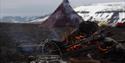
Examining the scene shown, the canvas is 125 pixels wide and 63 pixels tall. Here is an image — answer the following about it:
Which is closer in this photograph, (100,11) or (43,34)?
(43,34)

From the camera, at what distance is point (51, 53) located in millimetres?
13516

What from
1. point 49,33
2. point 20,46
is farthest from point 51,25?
point 20,46

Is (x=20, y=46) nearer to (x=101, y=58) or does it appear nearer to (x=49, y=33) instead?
(x=101, y=58)

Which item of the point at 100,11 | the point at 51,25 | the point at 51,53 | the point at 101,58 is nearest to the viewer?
the point at 101,58

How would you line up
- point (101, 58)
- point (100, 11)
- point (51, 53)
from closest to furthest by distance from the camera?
point (101, 58) → point (51, 53) → point (100, 11)

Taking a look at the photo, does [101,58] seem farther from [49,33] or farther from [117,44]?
[49,33]

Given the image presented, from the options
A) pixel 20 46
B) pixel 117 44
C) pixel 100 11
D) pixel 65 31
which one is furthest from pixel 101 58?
pixel 100 11

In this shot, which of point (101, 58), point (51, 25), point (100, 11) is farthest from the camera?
point (100, 11)

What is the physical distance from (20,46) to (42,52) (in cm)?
103

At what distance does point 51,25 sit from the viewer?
18.3 m

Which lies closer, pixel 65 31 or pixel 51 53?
pixel 51 53

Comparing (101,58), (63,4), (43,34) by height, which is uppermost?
(63,4)

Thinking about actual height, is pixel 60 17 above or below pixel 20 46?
above

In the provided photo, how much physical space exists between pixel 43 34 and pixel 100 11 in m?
40.6
